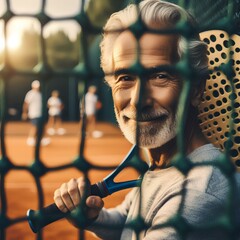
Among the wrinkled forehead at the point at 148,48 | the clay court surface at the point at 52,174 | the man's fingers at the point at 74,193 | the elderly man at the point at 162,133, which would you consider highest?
the wrinkled forehead at the point at 148,48

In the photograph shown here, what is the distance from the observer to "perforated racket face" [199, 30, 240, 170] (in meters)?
1.08

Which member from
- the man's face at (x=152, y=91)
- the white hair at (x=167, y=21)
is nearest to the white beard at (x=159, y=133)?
the man's face at (x=152, y=91)

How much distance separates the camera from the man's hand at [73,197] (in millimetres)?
958

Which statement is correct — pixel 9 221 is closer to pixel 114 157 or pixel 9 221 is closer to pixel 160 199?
pixel 160 199

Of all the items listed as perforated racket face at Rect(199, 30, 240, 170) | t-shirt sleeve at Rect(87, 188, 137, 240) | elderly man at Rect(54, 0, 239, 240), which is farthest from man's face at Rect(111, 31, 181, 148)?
t-shirt sleeve at Rect(87, 188, 137, 240)

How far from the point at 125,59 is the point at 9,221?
39 cm

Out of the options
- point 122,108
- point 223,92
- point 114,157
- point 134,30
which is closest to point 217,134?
point 223,92

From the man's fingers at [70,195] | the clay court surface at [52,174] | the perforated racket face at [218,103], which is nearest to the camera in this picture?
the man's fingers at [70,195]

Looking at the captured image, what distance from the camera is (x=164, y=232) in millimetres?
854

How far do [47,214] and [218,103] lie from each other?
1.45 ft

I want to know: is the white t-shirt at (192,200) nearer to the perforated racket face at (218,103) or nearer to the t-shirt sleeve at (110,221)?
the perforated racket face at (218,103)

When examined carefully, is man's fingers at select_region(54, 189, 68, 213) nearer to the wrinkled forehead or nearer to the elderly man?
the elderly man

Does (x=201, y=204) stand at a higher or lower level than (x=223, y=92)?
lower

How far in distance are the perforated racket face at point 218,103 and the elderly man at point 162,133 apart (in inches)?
2.5
